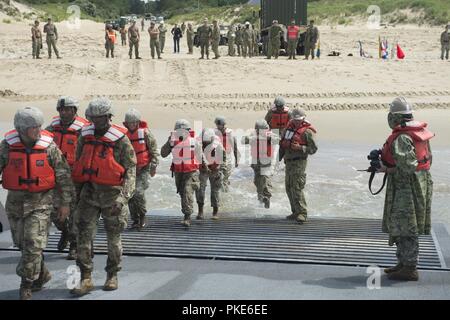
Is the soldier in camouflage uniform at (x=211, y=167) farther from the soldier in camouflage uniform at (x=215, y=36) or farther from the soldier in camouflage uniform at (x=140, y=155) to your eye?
the soldier in camouflage uniform at (x=215, y=36)

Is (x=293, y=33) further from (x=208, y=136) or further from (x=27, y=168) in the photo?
(x=27, y=168)

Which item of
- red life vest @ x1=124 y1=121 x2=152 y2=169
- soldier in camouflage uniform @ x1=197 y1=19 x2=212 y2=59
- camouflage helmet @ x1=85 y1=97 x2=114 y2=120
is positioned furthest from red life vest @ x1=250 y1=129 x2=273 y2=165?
soldier in camouflage uniform @ x1=197 y1=19 x2=212 y2=59

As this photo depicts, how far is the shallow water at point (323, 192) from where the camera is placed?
8.55 metres

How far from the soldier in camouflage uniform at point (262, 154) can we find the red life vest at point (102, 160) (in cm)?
383

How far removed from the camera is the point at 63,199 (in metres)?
4.60

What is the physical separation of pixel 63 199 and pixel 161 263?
51.7 inches

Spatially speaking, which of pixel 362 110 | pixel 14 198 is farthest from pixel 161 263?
pixel 362 110

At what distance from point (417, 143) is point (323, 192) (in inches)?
181

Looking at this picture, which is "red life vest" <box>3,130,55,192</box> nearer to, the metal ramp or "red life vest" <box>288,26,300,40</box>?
the metal ramp

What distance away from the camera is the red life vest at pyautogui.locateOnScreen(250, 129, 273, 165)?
27.3 ft

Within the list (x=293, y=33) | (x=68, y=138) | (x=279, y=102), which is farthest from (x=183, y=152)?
(x=293, y=33)

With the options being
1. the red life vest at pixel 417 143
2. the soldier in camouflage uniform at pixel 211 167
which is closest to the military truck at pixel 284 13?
the soldier in camouflage uniform at pixel 211 167

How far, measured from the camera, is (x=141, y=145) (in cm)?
664
